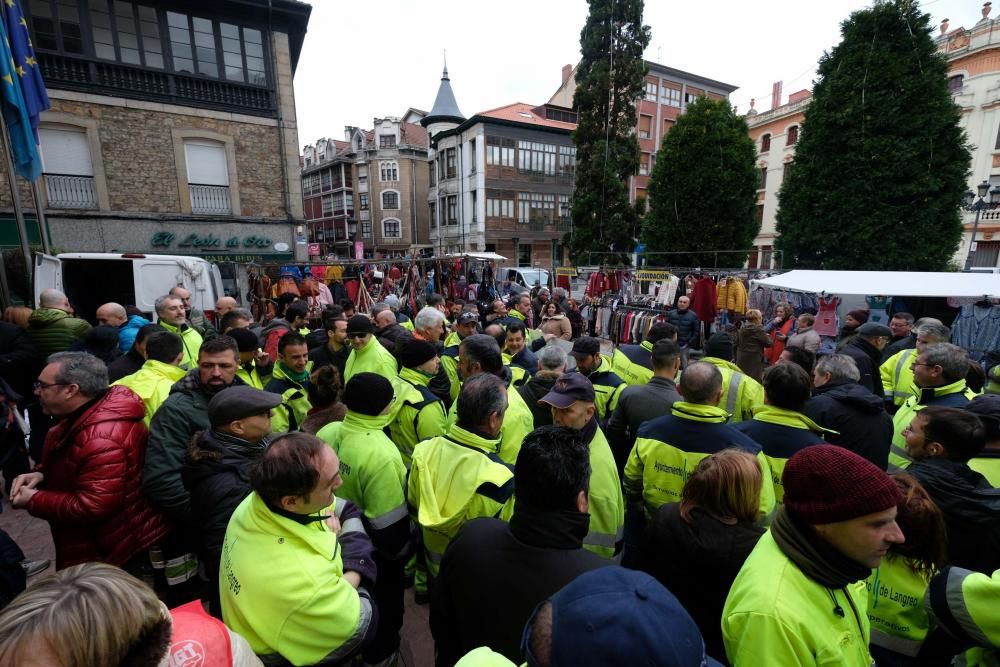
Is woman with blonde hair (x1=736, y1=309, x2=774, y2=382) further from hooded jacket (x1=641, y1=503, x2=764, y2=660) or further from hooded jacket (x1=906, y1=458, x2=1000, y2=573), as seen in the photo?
hooded jacket (x1=641, y1=503, x2=764, y2=660)

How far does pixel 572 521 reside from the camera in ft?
5.12

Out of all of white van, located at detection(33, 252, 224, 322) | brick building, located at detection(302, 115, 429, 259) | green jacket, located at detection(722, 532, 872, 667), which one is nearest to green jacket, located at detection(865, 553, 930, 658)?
green jacket, located at detection(722, 532, 872, 667)

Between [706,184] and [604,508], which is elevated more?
[706,184]

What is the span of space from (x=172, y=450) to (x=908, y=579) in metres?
3.65

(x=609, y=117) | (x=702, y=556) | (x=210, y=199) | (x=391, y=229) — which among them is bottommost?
(x=702, y=556)

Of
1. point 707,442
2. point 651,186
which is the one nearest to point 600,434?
point 707,442

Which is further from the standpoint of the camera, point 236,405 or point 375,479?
point 375,479

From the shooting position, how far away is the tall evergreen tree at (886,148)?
17.0m

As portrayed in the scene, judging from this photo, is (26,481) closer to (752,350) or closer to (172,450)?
(172,450)

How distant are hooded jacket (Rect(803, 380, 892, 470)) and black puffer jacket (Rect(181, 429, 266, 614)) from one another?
3596 millimetres

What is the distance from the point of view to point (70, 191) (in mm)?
13117

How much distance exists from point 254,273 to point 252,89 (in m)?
8.43

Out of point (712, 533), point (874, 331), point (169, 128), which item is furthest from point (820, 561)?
point (169, 128)

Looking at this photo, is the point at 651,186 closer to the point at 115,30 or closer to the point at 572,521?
the point at 115,30
